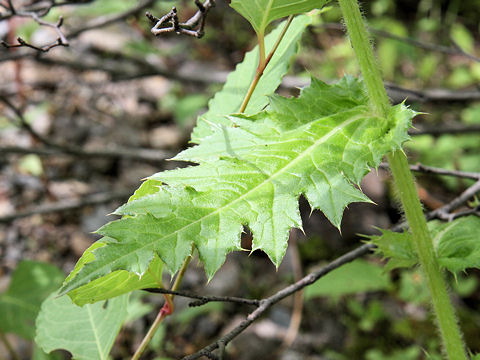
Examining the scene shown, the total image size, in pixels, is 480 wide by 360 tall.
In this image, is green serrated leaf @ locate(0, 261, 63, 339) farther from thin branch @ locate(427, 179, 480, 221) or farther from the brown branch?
thin branch @ locate(427, 179, 480, 221)

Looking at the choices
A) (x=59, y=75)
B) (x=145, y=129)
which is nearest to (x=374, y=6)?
(x=145, y=129)

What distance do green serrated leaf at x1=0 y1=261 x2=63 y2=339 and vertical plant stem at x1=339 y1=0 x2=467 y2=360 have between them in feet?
5.44

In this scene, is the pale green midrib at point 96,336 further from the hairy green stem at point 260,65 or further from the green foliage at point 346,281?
the green foliage at point 346,281

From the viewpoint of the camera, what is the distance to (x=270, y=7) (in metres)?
1.08

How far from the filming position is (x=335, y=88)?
1.13 metres

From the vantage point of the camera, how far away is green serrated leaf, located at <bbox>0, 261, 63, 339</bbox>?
216 centimetres

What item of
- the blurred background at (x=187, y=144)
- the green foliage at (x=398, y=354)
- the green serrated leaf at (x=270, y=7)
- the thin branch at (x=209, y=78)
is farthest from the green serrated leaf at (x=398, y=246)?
the green foliage at (x=398, y=354)

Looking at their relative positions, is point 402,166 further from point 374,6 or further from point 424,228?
point 374,6

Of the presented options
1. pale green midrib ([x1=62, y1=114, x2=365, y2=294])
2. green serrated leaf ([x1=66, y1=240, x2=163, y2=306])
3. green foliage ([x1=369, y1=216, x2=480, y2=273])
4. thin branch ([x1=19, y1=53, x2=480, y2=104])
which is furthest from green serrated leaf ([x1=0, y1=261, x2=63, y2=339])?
green foliage ([x1=369, y1=216, x2=480, y2=273])

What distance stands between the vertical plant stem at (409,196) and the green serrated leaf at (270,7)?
0.08 metres

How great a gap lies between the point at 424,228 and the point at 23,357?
9.19ft

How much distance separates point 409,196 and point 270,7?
0.55 m

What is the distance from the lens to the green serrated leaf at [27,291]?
216 centimetres

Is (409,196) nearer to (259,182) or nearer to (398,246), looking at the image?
(398,246)
